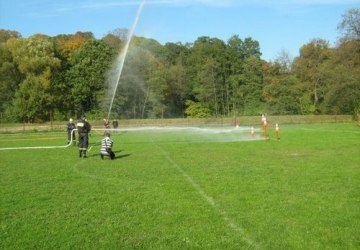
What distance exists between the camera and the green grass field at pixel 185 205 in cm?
800

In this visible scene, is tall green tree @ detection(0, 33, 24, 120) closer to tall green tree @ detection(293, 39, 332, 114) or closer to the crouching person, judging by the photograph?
tall green tree @ detection(293, 39, 332, 114)

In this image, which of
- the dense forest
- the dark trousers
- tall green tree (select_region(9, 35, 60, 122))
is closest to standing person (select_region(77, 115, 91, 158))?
the dark trousers

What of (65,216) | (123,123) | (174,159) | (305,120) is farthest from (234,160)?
(305,120)

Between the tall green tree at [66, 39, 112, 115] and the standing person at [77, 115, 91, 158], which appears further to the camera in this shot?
the tall green tree at [66, 39, 112, 115]

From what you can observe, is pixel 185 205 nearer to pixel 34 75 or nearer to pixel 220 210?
pixel 220 210

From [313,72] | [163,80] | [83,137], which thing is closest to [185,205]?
[83,137]

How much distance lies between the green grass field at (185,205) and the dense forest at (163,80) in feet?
167

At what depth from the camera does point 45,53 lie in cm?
7381

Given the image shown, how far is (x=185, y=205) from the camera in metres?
→ 10.6

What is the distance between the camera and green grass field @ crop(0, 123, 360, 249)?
8.00 m

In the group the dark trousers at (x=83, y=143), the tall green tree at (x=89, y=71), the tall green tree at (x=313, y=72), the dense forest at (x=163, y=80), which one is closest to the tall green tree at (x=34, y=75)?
the dense forest at (x=163, y=80)

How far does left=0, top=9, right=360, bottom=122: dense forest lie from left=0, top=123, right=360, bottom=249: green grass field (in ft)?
167

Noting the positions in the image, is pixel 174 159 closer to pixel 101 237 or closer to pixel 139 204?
pixel 139 204

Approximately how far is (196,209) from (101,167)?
9.00 meters
